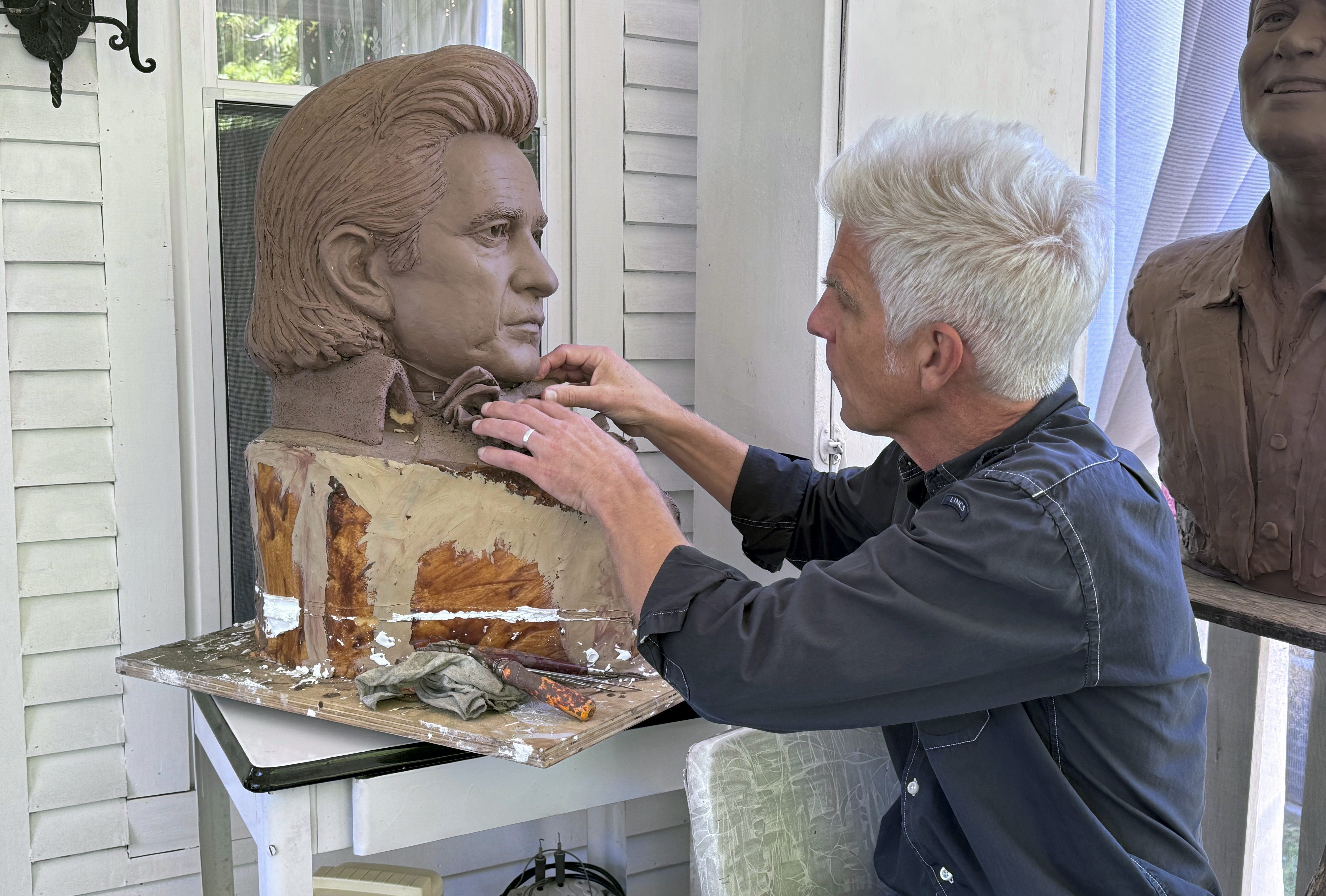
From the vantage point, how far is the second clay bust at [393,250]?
1.64 metres

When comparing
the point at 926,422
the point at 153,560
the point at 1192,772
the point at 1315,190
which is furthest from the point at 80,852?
the point at 1315,190

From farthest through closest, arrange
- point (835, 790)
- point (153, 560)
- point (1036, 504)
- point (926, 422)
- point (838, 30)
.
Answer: point (153, 560)
point (838, 30)
point (835, 790)
point (926, 422)
point (1036, 504)

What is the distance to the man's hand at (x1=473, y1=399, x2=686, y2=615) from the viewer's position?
138 cm

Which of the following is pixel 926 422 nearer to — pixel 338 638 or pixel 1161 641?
pixel 1161 641

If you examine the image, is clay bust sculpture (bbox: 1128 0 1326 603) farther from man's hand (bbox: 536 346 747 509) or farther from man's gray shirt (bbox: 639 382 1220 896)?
man's hand (bbox: 536 346 747 509)

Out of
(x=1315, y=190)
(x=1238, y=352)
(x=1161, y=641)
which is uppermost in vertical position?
(x=1315, y=190)

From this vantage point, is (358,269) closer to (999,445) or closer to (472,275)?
(472,275)

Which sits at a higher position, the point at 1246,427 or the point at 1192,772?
the point at 1246,427

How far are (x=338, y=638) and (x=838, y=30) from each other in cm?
144

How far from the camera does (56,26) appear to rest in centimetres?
196

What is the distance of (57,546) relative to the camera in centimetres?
212

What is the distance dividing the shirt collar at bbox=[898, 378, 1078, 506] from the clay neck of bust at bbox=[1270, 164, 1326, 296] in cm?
80

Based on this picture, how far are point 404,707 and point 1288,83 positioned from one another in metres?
1.79

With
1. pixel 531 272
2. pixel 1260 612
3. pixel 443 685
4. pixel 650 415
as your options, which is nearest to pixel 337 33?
pixel 531 272
